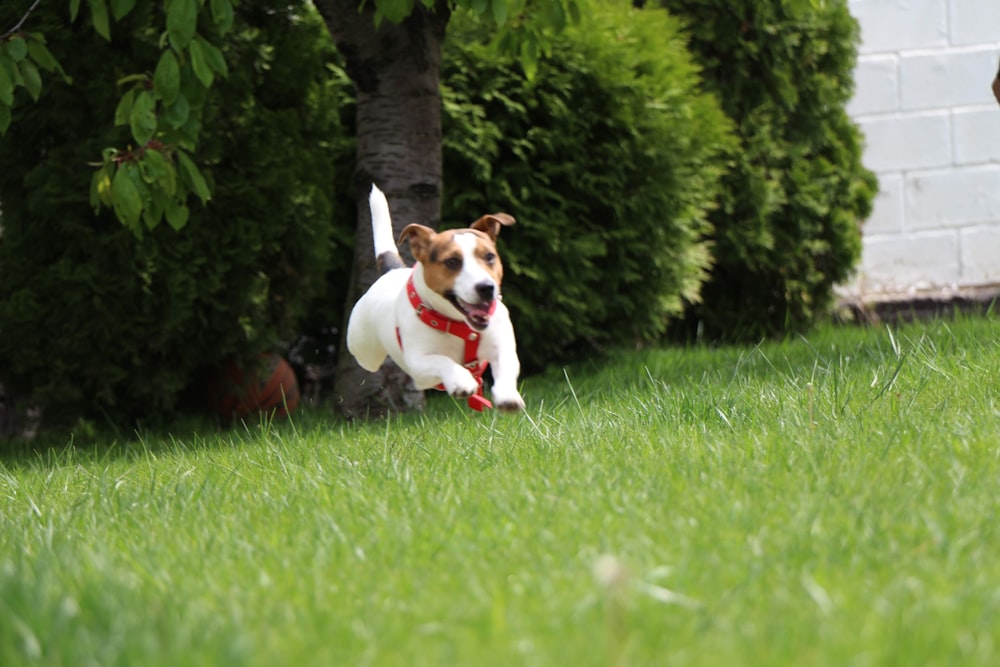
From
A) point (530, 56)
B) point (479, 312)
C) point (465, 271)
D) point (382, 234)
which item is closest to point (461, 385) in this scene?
point (479, 312)

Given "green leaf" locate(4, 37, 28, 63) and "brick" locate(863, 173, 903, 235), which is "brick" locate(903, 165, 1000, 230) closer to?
"brick" locate(863, 173, 903, 235)

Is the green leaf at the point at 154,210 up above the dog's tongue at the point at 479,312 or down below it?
above

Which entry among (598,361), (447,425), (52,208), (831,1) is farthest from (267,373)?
(831,1)

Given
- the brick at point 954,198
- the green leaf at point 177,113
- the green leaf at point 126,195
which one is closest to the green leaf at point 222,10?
the green leaf at point 177,113

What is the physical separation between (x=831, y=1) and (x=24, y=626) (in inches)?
297

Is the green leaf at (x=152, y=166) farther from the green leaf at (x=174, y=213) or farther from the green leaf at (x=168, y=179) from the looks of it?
the green leaf at (x=174, y=213)

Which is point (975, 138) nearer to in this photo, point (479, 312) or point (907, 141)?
point (907, 141)

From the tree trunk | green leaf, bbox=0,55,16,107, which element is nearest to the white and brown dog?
the tree trunk

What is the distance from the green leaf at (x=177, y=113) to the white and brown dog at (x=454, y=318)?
40.0 inches

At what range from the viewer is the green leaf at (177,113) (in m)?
4.43

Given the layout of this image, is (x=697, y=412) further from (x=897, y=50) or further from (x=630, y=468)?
(x=897, y=50)

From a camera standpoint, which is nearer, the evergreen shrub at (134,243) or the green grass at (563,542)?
Answer: the green grass at (563,542)

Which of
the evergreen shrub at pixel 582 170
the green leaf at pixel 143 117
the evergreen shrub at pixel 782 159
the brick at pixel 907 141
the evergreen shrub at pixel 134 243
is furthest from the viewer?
the brick at pixel 907 141

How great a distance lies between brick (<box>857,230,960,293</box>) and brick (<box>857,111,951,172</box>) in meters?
0.54
